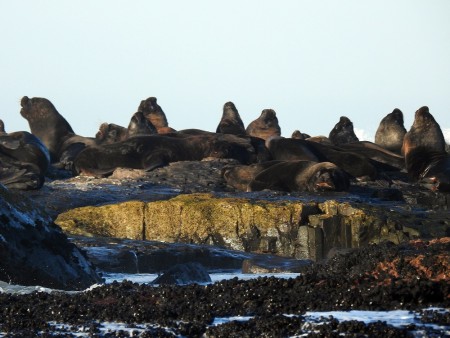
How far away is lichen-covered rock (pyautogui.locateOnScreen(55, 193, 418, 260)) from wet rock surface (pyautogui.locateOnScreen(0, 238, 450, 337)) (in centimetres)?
747

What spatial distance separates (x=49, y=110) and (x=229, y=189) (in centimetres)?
1081

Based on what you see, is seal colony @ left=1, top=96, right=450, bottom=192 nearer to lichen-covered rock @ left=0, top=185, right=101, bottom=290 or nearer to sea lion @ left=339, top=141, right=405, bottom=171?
sea lion @ left=339, top=141, right=405, bottom=171

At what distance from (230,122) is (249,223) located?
1743 cm

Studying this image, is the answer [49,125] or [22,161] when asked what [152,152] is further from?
[49,125]

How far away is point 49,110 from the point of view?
2986 centimetres

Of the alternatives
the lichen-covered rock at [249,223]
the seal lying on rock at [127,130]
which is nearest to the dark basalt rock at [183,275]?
the lichen-covered rock at [249,223]

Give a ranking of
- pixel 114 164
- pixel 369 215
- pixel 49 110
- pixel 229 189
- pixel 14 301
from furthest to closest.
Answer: pixel 49 110
pixel 114 164
pixel 229 189
pixel 369 215
pixel 14 301

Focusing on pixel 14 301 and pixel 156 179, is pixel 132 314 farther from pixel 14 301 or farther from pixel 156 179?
pixel 156 179

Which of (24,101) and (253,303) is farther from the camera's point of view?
(24,101)

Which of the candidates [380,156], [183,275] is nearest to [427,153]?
[380,156]

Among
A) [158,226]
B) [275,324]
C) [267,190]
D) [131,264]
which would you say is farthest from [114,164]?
[275,324]

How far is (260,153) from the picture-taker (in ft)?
78.8

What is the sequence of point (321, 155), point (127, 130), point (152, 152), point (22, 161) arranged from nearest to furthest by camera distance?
1. point (22, 161)
2. point (321, 155)
3. point (152, 152)
4. point (127, 130)

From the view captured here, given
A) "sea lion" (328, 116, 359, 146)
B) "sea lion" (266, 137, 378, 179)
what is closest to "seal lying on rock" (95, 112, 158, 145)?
"sea lion" (266, 137, 378, 179)
